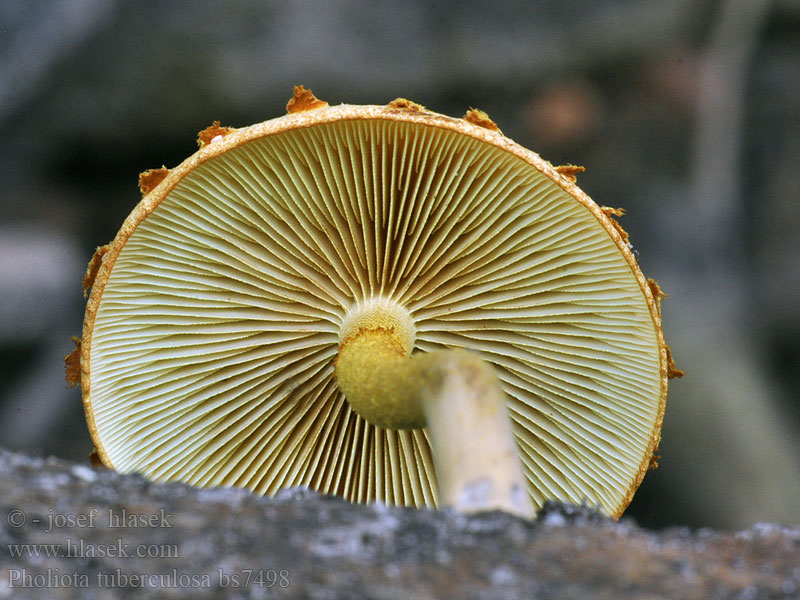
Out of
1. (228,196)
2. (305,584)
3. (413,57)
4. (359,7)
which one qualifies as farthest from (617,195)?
(305,584)

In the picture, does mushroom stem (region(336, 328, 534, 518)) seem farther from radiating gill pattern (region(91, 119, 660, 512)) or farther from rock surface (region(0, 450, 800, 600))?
radiating gill pattern (region(91, 119, 660, 512))

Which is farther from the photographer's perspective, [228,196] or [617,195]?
[617,195]

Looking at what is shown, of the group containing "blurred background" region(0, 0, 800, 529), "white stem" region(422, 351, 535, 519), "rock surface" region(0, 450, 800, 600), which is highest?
"blurred background" region(0, 0, 800, 529)

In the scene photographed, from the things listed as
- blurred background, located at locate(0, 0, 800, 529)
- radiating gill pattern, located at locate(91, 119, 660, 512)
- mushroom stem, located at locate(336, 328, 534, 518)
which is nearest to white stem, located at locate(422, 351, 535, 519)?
mushroom stem, located at locate(336, 328, 534, 518)

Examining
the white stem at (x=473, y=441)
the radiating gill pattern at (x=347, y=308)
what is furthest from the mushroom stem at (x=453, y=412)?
the radiating gill pattern at (x=347, y=308)

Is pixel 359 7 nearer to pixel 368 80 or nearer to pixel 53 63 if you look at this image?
pixel 368 80
